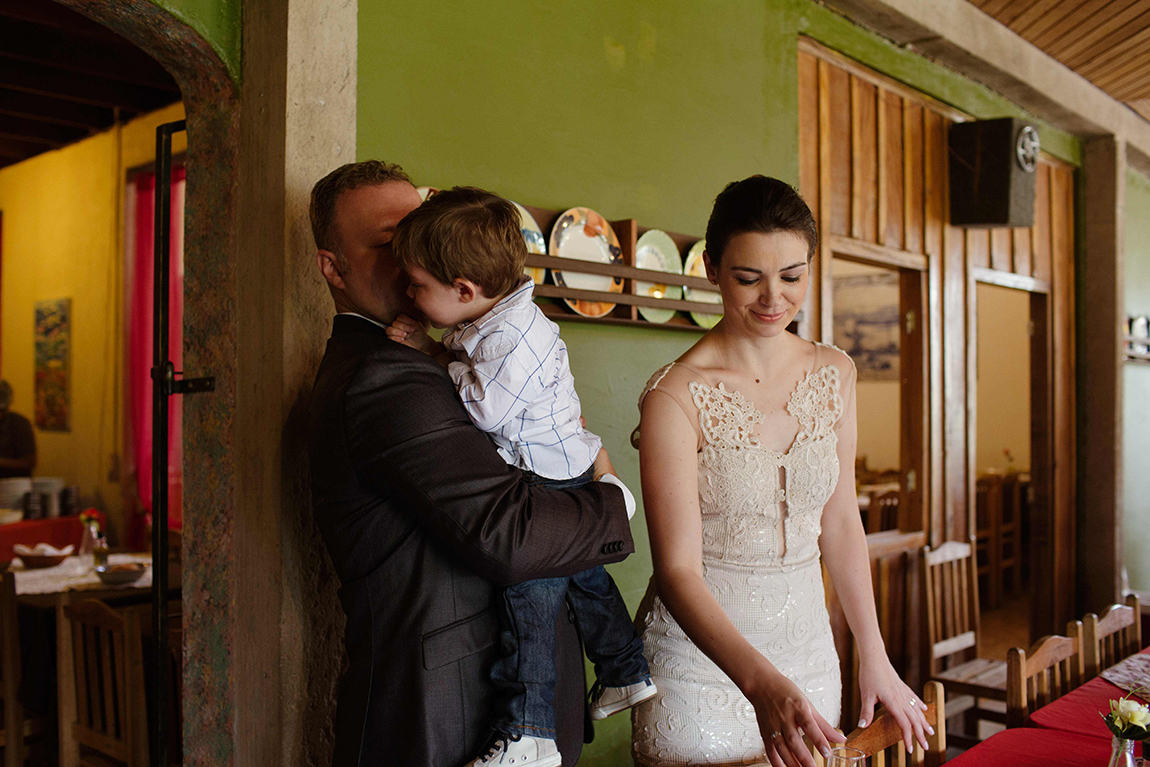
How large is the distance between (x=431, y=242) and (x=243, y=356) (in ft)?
2.99

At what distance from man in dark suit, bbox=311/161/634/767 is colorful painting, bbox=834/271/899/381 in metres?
8.22

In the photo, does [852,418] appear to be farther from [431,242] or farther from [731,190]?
[431,242]

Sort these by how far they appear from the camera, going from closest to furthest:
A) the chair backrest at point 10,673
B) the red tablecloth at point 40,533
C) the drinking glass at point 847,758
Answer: the drinking glass at point 847,758
the chair backrest at point 10,673
the red tablecloth at point 40,533

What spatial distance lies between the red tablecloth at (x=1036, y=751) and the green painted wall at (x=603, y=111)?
1.29 m

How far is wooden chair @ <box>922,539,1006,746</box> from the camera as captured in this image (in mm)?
4316

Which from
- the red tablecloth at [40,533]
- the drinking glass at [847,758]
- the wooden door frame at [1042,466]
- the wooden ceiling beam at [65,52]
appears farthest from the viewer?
the wooden door frame at [1042,466]

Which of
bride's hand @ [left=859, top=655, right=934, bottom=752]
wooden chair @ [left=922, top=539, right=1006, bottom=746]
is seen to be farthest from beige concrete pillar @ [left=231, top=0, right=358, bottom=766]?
wooden chair @ [left=922, top=539, right=1006, bottom=746]

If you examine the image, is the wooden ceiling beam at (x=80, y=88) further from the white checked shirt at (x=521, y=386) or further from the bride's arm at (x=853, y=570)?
the bride's arm at (x=853, y=570)

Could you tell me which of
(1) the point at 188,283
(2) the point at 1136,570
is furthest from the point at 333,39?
(2) the point at 1136,570

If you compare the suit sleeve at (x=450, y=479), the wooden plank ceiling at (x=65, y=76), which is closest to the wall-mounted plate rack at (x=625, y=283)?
the suit sleeve at (x=450, y=479)

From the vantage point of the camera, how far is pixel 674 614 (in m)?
1.73

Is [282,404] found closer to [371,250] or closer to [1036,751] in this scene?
[371,250]

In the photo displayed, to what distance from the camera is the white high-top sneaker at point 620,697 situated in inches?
72.5

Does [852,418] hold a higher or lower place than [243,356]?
lower
